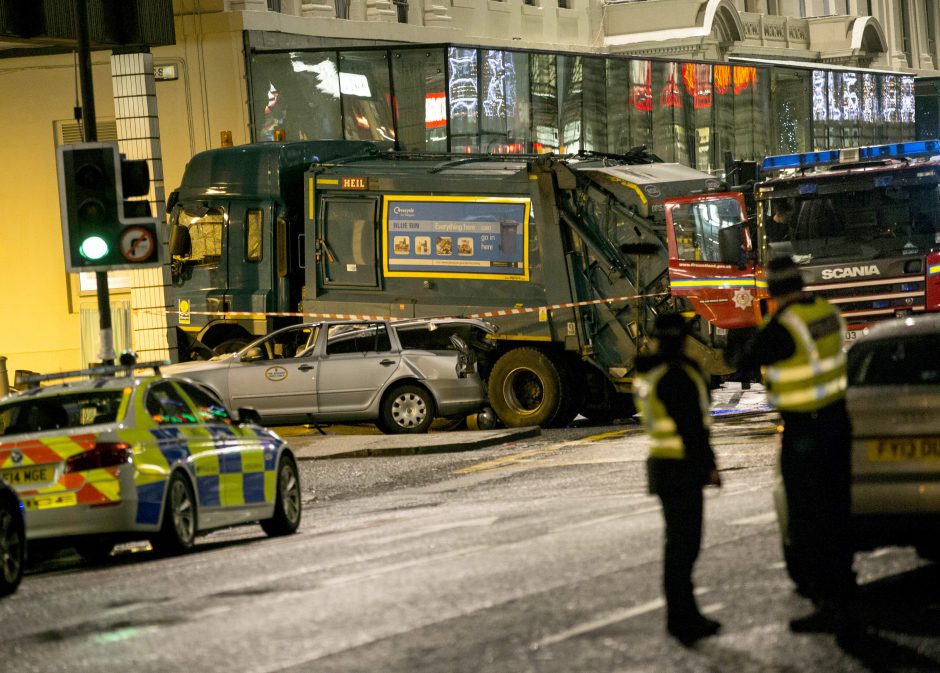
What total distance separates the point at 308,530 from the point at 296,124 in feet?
64.9

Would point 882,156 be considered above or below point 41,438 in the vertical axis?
above

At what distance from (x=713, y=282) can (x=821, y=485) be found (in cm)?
1369

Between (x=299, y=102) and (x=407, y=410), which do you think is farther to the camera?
(x=299, y=102)

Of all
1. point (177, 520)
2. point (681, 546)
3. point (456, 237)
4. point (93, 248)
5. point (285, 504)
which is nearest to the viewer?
point (681, 546)

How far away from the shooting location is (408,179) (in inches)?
961

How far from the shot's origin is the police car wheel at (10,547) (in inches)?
461

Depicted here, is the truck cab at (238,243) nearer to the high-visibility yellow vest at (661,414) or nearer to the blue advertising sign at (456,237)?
the blue advertising sign at (456,237)

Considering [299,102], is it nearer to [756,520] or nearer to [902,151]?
[902,151]

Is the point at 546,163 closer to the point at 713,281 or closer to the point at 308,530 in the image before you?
the point at 713,281

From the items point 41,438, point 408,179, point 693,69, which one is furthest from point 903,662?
point 693,69

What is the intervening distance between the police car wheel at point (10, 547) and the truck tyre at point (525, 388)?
11.5 m

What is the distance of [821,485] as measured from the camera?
9000mm

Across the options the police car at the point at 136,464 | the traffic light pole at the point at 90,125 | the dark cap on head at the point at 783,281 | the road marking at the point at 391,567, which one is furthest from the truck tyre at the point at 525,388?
the dark cap on head at the point at 783,281

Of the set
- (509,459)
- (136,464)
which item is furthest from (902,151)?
(136,464)
